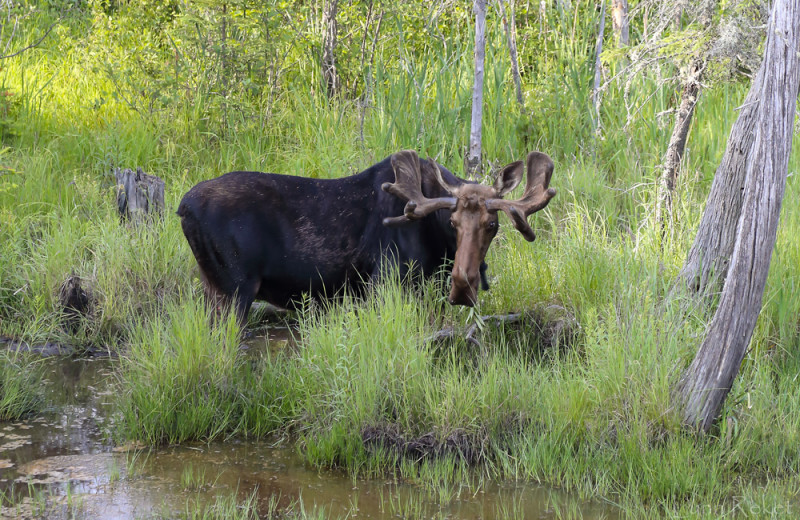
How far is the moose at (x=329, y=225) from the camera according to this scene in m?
6.20

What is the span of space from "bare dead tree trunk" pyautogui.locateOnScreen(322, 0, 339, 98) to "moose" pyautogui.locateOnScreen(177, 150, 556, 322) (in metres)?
4.35

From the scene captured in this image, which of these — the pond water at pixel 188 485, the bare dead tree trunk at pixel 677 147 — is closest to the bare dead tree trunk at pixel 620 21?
the bare dead tree trunk at pixel 677 147

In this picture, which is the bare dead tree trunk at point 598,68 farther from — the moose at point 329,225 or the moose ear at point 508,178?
the moose at point 329,225

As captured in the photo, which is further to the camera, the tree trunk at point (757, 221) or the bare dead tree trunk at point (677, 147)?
the bare dead tree trunk at point (677, 147)

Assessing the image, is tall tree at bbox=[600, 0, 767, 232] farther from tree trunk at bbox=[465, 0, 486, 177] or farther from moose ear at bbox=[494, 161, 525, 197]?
tree trunk at bbox=[465, 0, 486, 177]

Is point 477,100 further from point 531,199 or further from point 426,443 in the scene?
point 426,443

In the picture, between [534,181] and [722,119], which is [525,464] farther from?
[722,119]

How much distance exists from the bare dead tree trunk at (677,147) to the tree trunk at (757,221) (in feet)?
7.22

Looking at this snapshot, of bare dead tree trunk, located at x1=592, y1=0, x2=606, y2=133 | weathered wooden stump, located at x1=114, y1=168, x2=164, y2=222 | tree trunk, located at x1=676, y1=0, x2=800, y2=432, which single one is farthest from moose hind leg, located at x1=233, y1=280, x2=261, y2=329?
bare dead tree trunk, located at x1=592, y1=0, x2=606, y2=133

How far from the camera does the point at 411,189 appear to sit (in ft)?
20.4

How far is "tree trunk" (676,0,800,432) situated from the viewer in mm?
4836

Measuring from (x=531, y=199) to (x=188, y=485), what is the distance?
2977 millimetres

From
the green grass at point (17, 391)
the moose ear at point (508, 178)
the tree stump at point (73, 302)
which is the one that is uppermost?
the moose ear at point (508, 178)

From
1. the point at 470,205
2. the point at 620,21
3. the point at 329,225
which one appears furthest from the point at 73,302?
the point at 620,21
